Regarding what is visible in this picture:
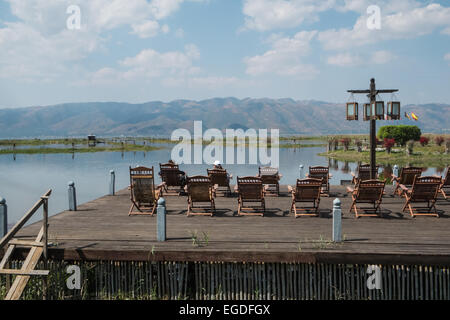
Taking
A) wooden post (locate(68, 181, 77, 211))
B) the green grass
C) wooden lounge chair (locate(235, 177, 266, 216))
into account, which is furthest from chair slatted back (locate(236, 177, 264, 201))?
the green grass

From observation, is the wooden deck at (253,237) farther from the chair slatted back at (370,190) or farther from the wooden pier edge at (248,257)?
the chair slatted back at (370,190)

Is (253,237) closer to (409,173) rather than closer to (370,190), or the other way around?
(370,190)

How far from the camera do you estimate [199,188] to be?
8.71 m

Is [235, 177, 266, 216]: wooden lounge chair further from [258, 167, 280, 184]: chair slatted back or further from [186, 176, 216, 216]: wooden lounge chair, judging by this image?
[258, 167, 280, 184]: chair slatted back

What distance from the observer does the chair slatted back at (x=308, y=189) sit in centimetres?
841

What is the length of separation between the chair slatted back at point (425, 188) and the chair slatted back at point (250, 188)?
326cm

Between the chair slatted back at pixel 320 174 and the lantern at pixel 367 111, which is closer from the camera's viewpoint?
the lantern at pixel 367 111

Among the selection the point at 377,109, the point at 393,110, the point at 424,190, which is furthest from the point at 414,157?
the point at 424,190

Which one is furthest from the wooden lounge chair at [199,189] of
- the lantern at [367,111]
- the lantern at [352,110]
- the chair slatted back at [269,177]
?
the lantern at [367,111]

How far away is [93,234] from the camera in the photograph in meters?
7.49

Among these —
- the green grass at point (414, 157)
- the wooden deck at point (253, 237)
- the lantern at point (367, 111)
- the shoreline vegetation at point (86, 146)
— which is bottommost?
the wooden deck at point (253, 237)

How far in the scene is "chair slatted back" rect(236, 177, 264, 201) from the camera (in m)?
8.72

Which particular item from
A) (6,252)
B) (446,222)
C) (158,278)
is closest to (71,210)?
(6,252)
